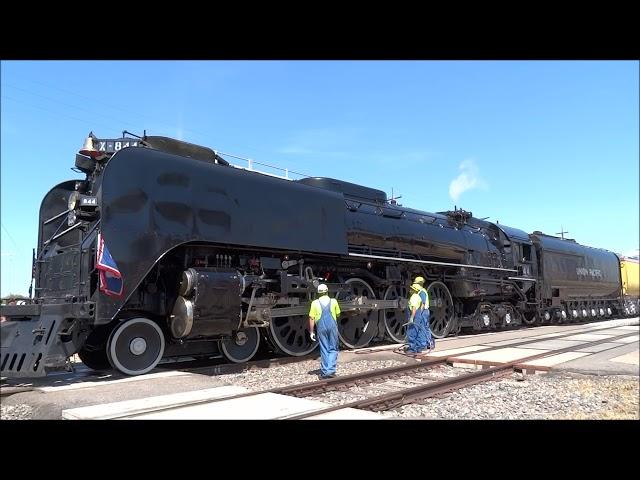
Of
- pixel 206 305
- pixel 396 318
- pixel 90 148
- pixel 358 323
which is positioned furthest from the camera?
pixel 396 318

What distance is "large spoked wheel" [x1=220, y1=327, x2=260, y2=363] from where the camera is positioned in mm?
9070

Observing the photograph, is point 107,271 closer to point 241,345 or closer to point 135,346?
point 135,346

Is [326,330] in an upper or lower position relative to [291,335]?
upper

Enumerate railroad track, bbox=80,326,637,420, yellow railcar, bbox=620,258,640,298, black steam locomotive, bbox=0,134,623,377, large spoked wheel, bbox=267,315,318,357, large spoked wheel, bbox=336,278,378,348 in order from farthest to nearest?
1. yellow railcar, bbox=620,258,640,298
2. large spoked wheel, bbox=336,278,378,348
3. large spoked wheel, bbox=267,315,318,357
4. black steam locomotive, bbox=0,134,623,377
5. railroad track, bbox=80,326,637,420

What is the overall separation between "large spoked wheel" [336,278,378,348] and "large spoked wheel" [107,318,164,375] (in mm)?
4415

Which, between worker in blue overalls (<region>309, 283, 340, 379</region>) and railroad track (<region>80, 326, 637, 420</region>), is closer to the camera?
railroad track (<region>80, 326, 637, 420</region>)

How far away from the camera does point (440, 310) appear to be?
14.7m

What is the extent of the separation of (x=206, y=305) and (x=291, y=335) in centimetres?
279

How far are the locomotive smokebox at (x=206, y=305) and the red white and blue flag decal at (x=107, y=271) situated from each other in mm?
1043

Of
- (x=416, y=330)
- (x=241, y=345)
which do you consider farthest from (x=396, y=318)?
(x=241, y=345)

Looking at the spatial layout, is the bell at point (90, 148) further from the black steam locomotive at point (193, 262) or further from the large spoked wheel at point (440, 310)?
the large spoked wheel at point (440, 310)

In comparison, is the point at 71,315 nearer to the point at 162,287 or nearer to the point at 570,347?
the point at 162,287

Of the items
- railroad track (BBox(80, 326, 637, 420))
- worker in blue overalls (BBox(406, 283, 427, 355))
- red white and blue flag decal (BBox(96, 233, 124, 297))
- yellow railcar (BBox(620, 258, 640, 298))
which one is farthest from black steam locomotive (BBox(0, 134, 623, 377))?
yellow railcar (BBox(620, 258, 640, 298))

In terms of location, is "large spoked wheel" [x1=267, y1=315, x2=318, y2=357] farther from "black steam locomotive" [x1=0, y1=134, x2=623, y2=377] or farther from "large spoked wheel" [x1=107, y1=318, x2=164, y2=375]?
"large spoked wheel" [x1=107, y1=318, x2=164, y2=375]
